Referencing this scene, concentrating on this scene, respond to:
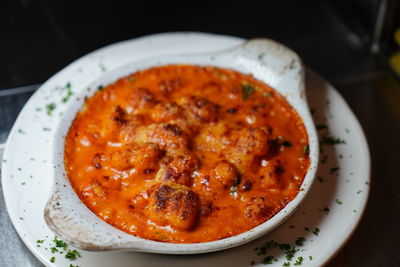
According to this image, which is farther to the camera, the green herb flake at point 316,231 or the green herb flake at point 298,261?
the green herb flake at point 316,231

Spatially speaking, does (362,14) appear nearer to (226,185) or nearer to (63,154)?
(226,185)

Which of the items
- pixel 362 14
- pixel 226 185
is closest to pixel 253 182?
pixel 226 185

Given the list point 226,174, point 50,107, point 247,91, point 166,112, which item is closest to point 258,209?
point 226,174

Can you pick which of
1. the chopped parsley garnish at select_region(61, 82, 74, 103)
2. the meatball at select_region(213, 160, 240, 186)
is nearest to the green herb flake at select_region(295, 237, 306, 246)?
the meatball at select_region(213, 160, 240, 186)

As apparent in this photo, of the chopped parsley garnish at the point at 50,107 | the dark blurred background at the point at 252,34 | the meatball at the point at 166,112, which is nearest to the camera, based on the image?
the meatball at the point at 166,112

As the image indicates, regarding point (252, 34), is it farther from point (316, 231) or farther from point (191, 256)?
point (191, 256)

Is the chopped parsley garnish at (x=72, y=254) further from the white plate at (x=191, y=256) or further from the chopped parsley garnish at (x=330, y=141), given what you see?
the chopped parsley garnish at (x=330, y=141)

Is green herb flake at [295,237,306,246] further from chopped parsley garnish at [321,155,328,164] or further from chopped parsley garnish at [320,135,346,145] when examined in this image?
chopped parsley garnish at [320,135,346,145]

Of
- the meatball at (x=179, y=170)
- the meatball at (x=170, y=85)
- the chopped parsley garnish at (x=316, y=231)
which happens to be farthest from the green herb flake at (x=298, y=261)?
the meatball at (x=170, y=85)
